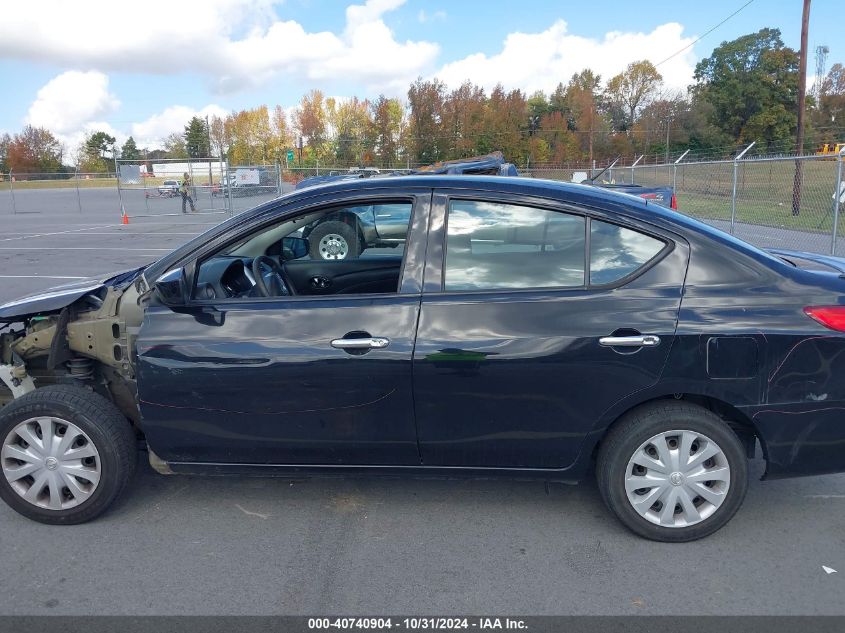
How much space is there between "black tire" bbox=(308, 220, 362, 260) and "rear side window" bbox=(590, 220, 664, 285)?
3566 mm

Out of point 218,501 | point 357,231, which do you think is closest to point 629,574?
point 218,501

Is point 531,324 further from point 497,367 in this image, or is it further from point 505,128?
point 505,128

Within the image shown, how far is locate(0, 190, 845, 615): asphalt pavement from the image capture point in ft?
9.45

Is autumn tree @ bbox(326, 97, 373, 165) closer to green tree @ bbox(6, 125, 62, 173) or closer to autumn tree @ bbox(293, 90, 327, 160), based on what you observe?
autumn tree @ bbox(293, 90, 327, 160)

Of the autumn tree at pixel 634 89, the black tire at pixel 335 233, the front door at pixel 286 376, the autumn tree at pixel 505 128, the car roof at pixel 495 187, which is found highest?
the autumn tree at pixel 634 89

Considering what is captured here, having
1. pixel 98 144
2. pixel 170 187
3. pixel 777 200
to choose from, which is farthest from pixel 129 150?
pixel 777 200

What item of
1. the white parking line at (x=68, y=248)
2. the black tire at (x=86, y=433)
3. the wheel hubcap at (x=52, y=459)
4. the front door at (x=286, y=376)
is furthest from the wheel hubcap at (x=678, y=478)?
the white parking line at (x=68, y=248)

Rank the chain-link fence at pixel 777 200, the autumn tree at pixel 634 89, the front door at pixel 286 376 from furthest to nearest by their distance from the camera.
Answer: the autumn tree at pixel 634 89, the chain-link fence at pixel 777 200, the front door at pixel 286 376

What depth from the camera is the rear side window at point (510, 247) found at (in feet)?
10.7

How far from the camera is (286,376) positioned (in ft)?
10.6

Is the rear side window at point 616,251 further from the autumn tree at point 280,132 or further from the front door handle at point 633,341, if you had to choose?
the autumn tree at point 280,132

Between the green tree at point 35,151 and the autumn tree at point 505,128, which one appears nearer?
the autumn tree at point 505,128

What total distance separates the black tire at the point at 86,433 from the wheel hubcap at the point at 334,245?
3534 mm
